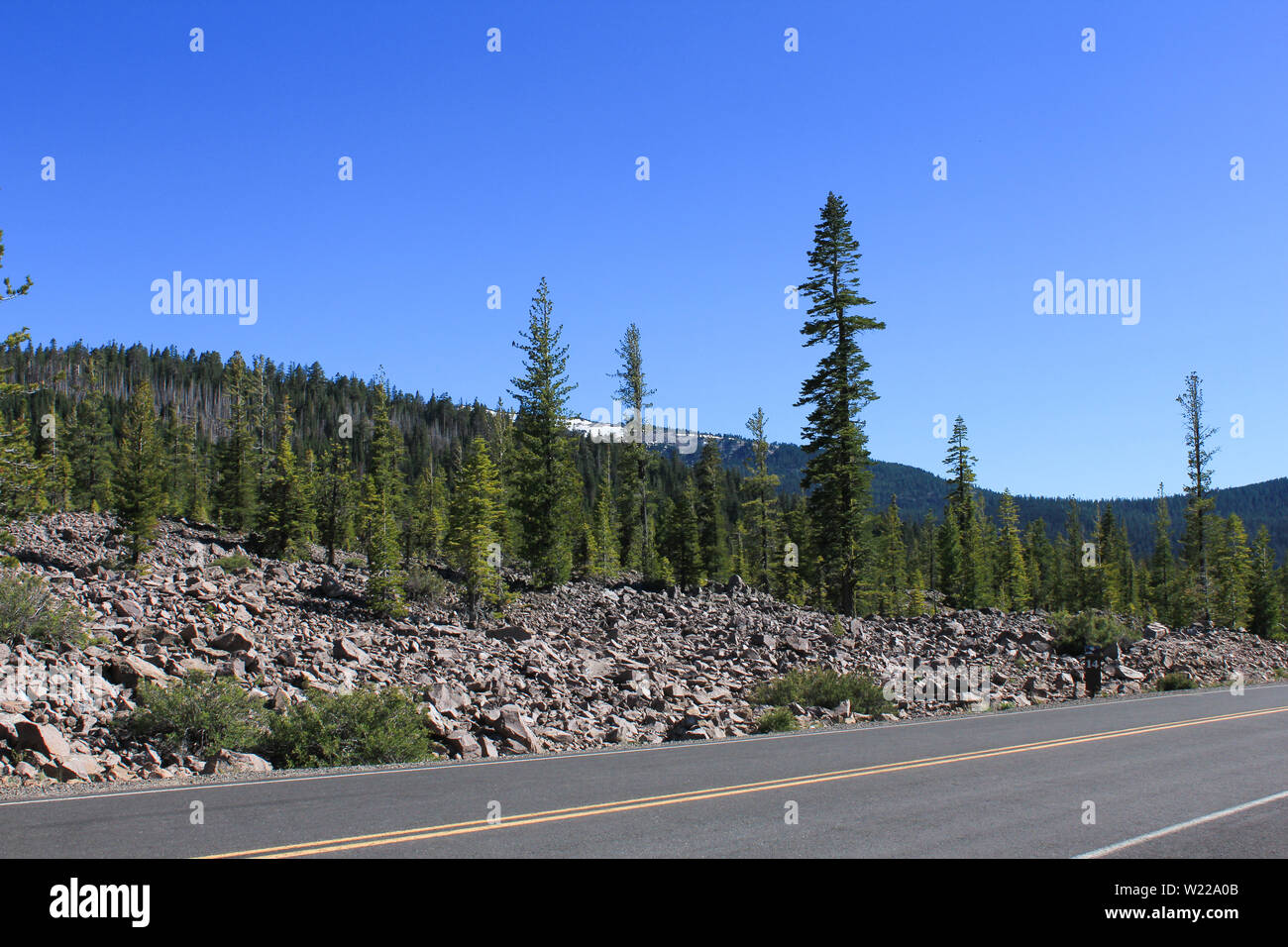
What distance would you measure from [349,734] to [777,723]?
361 inches

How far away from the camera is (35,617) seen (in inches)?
721

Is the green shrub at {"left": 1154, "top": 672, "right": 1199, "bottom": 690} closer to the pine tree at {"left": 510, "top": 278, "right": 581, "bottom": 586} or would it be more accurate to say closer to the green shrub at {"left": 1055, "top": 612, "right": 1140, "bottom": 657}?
the green shrub at {"left": 1055, "top": 612, "right": 1140, "bottom": 657}

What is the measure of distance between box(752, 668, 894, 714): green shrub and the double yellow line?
6283 mm

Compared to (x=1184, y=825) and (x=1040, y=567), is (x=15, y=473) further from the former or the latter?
(x=1040, y=567)

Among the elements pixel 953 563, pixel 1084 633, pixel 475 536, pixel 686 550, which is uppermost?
pixel 475 536

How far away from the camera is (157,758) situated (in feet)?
43.8

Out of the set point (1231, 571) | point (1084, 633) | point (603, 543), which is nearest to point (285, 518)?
point (603, 543)

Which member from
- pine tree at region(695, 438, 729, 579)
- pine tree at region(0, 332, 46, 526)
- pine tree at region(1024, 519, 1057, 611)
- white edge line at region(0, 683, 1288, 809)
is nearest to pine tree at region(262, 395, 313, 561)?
pine tree at region(0, 332, 46, 526)

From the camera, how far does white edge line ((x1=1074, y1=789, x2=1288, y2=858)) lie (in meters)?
7.43

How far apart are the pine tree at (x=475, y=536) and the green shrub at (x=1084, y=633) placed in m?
22.4

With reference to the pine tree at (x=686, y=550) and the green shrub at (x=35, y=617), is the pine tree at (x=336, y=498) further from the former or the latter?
the green shrub at (x=35, y=617)
